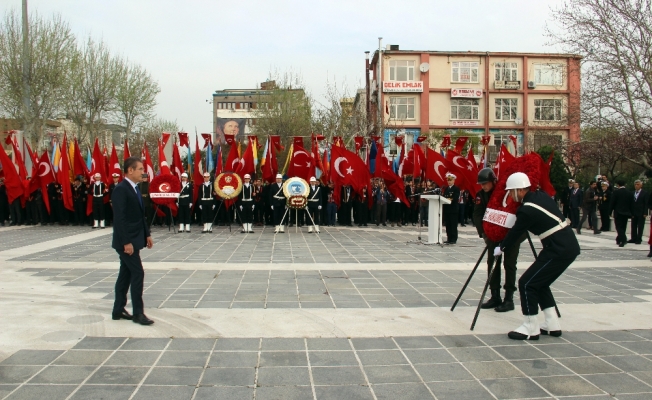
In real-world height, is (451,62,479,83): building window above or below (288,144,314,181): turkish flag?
above

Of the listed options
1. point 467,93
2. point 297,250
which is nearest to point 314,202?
point 297,250

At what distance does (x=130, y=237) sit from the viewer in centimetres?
648

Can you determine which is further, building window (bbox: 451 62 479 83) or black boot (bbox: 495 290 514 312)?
building window (bbox: 451 62 479 83)

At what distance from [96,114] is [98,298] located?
33.1 metres

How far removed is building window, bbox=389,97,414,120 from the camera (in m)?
55.1

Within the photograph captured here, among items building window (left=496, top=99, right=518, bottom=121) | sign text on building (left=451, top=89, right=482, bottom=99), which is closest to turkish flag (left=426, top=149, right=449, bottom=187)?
sign text on building (left=451, top=89, right=482, bottom=99)

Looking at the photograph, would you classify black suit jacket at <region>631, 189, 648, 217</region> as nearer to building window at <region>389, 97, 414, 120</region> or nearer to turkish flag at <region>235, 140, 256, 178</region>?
turkish flag at <region>235, 140, 256, 178</region>

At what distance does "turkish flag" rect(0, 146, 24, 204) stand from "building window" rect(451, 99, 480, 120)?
43.4 m

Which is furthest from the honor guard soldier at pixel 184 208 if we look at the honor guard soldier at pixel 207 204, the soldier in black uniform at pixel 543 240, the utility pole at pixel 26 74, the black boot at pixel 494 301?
the soldier in black uniform at pixel 543 240

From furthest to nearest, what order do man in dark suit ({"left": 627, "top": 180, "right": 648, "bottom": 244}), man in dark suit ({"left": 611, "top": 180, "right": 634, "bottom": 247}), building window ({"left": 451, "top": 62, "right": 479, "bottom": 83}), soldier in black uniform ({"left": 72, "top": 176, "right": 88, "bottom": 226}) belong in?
building window ({"left": 451, "top": 62, "right": 479, "bottom": 83}) → soldier in black uniform ({"left": 72, "top": 176, "right": 88, "bottom": 226}) → man in dark suit ({"left": 627, "top": 180, "right": 648, "bottom": 244}) → man in dark suit ({"left": 611, "top": 180, "right": 634, "bottom": 247})

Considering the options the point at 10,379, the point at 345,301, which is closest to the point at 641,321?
the point at 345,301

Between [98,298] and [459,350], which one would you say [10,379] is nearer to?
[98,298]

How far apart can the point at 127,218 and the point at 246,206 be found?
12914 millimetres

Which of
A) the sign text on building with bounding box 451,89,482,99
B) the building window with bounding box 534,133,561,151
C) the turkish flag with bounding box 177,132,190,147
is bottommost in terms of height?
the turkish flag with bounding box 177,132,190,147
